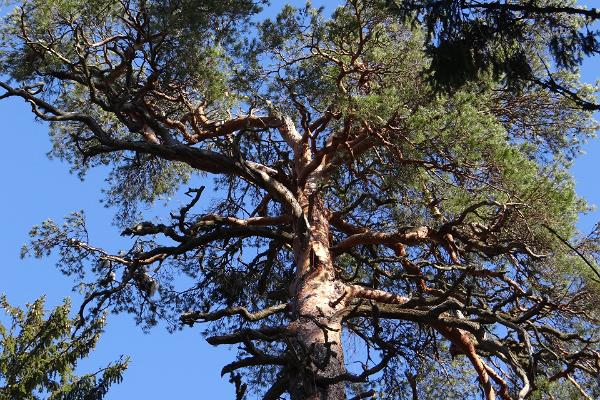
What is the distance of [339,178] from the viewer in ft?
35.5

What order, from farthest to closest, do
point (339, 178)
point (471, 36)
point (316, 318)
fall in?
point (339, 178)
point (316, 318)
point (471, 36)

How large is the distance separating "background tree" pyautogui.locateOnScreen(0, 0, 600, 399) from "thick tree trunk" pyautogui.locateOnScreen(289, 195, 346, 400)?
0.09ft

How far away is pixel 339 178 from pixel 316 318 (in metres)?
3.48

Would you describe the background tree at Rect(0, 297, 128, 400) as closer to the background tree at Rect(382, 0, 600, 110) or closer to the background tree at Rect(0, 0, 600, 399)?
the background tree at Rect(0, 0, 600, 399)

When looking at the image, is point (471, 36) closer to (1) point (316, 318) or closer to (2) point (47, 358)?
(1) point (316, 318)

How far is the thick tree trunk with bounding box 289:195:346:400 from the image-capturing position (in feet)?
22.1

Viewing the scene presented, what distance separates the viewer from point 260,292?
10.0 m

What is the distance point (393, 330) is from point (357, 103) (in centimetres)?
320

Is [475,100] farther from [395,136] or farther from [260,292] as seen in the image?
[260,292]

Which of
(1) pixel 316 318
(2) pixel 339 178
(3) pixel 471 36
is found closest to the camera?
(3) pixel 471 36

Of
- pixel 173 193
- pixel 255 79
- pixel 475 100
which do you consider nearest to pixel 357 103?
pixel 475 100

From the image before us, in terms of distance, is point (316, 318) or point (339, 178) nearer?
point (316, 318)

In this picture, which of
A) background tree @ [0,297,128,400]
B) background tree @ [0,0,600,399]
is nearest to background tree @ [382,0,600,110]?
background tree @ [0,0,600,399]

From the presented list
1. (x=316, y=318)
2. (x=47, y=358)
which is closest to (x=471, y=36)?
(x=316, y=318)
